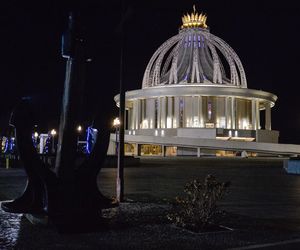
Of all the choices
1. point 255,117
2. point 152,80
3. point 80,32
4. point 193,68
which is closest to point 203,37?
point 193,68

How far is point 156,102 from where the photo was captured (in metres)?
86.8

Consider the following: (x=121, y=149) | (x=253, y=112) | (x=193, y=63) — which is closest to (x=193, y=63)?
(x=193, y=63)

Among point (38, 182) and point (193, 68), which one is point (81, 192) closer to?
point (38, 182)

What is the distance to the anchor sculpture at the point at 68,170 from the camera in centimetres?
822

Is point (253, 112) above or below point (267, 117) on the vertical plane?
above

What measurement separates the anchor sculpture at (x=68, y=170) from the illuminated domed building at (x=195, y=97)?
225ft

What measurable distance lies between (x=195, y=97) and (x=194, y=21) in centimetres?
1818

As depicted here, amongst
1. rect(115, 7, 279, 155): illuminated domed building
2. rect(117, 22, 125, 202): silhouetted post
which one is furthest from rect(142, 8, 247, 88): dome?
rect(117, 22, 125, 202): silhouetted post

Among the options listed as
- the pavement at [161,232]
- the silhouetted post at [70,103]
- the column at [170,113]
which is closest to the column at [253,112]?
the column at [170,113]

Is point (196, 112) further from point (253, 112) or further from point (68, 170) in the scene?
point (68, 170)

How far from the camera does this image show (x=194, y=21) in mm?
89562

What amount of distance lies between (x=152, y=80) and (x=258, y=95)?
853 inches

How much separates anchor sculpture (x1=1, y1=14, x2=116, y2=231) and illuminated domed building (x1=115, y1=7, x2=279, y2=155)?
225ft

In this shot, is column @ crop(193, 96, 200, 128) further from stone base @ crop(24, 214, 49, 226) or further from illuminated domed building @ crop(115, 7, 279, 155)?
stone base @ crop(24, 214, 49, 226)
